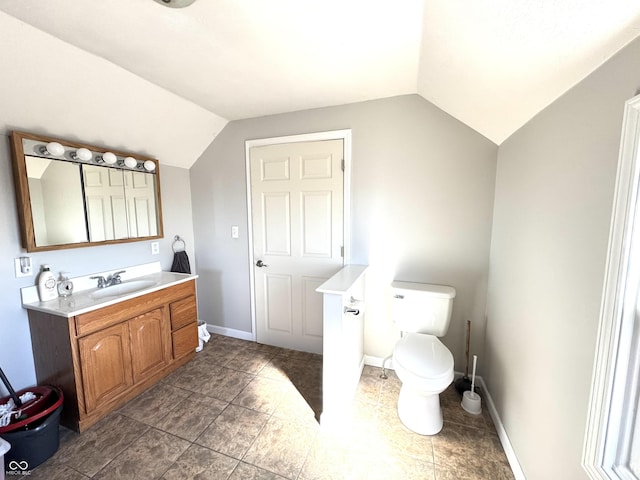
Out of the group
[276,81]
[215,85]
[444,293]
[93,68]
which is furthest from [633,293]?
[93,68]

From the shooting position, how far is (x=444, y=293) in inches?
74.8

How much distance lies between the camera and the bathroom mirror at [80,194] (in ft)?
5.38

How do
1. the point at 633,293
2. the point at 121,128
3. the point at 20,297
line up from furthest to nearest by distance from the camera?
the point at 121,128, the point at 20,297, the point at 633,293

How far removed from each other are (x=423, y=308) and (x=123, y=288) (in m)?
2.45

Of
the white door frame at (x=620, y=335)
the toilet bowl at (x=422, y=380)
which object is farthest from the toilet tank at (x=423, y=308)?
the white door frame at (x=620, y=335)

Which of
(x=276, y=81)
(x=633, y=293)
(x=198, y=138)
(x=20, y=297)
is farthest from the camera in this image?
(x=198, y=138)

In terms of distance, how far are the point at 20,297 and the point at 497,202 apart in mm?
3248

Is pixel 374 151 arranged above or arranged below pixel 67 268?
above

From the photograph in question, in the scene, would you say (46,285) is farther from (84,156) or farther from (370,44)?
(370,44)

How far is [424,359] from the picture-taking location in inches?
65.2

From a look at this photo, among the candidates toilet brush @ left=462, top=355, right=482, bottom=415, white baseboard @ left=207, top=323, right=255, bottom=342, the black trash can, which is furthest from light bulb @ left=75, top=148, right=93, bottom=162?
toilet brush @ left=462, top=355, right=482, bottom=415

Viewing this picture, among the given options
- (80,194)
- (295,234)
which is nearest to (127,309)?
(80,194)

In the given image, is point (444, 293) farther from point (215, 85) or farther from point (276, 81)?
point (215, 85)

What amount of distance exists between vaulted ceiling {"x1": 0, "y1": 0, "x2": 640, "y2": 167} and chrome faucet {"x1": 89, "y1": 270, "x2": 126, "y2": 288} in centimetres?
149
